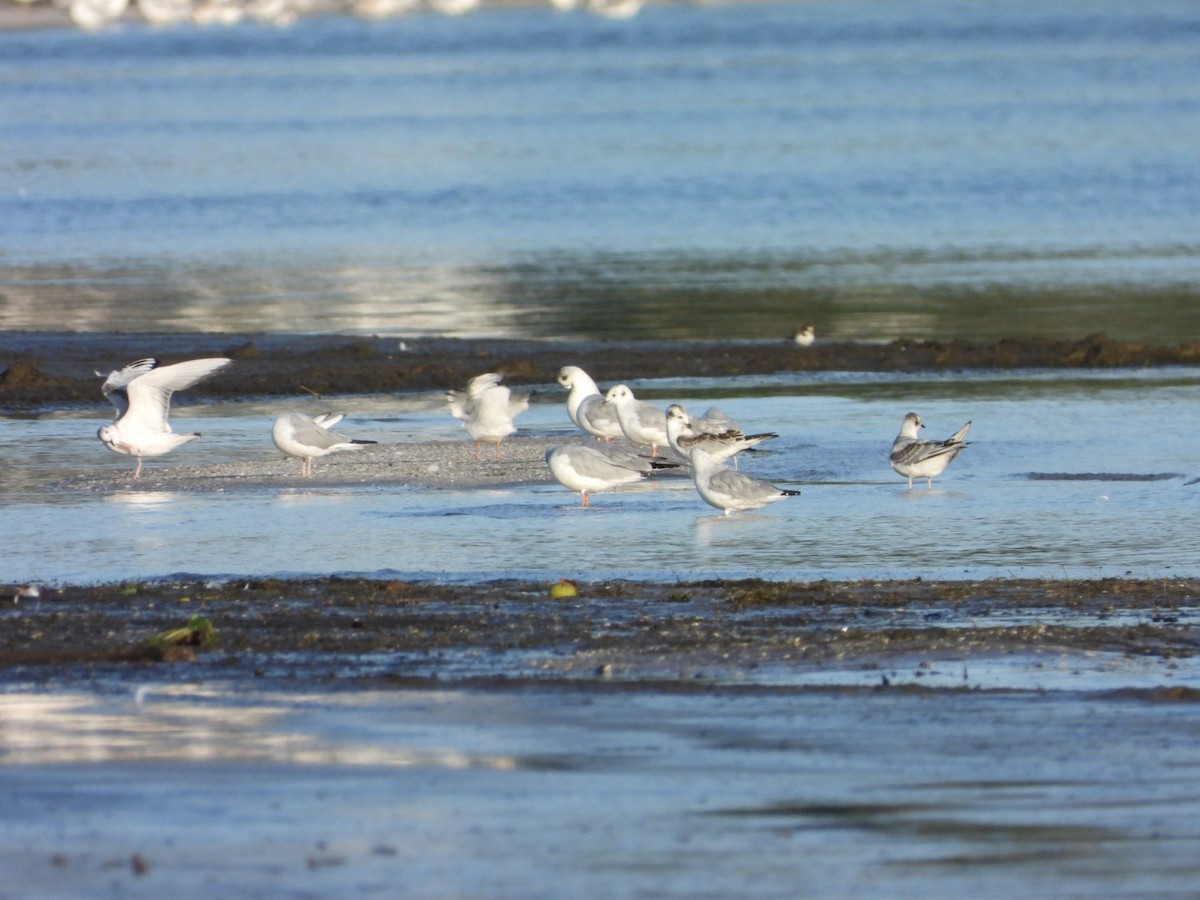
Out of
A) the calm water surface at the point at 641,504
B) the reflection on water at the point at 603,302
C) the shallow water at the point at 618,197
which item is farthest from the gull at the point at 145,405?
the shallow water at the point at 618,197

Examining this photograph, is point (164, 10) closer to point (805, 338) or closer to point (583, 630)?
point (805, 338)

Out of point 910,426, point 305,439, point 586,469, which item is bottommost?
point 586,469

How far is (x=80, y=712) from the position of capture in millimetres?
7477

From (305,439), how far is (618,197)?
22.3 m

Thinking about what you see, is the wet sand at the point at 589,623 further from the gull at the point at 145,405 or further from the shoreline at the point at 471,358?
the shoreline at the point at 471,358

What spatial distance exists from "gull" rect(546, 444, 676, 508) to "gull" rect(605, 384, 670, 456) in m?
1.52

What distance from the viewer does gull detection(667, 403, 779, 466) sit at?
13.5 meters

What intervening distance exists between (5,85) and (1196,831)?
68491 millimetres

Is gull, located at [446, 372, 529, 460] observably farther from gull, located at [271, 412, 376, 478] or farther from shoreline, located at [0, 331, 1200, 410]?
shoreline, located at [0, 331, 1200, 410]

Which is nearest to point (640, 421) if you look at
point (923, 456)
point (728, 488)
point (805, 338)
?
point (923, 456)

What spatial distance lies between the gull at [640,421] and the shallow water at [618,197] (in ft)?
21.1

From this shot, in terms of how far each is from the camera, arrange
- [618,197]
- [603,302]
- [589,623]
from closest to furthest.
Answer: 1. [589,623]
2. [603,302]
3. [618,197]

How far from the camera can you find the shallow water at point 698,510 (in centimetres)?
1079

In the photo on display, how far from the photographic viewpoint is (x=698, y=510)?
42.1 feet
